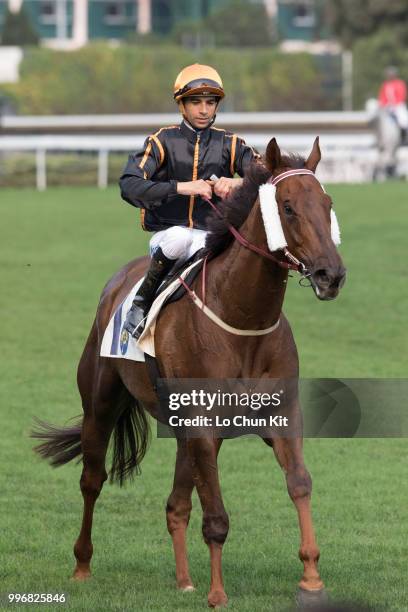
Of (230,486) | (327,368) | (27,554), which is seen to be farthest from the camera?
(327,368)

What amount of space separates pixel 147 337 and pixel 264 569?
4.05ft

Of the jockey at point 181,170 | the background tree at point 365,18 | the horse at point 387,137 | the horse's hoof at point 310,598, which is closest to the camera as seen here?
the horse's hoof at point 310,598

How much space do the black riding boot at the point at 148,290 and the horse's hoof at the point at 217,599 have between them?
1.24 meters

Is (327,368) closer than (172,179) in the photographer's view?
No

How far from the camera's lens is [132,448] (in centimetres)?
762

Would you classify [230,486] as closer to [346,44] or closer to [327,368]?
[327,368]

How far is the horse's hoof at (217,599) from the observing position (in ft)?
20.0

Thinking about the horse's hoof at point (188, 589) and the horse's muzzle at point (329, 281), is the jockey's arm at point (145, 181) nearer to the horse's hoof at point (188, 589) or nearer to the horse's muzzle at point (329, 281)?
the horse's muzzle at point (329, 281)

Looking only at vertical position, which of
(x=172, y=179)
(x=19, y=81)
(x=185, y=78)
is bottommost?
(x=19, y=81)

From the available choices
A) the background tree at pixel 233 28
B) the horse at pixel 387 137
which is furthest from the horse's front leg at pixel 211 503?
the background tree at pixel 233 28

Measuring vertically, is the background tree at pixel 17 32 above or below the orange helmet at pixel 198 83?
below

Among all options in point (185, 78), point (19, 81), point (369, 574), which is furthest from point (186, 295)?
point (19, 81)

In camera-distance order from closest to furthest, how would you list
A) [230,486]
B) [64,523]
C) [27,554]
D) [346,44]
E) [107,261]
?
[27,554], [64,523], [230,486], [107,261], [346,44]

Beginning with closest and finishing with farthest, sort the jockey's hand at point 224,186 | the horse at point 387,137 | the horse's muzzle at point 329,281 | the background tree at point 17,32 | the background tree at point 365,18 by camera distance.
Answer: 1. the horse's muzzle at point 329,281
2. the jockey's hand at point 224,186
3. the horse at point 387,137
4. the background tree at point 365,18
5. the background tree at point 17,32
